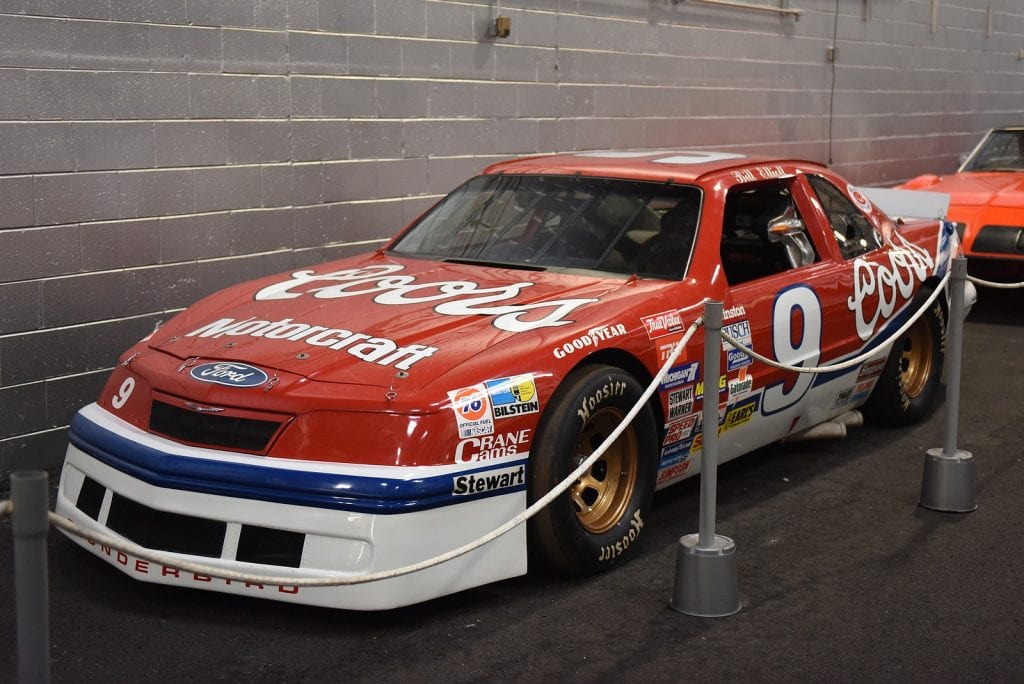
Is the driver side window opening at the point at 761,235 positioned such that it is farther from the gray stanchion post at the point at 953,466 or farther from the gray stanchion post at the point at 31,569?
the gray stanchion post at the point at 31,569

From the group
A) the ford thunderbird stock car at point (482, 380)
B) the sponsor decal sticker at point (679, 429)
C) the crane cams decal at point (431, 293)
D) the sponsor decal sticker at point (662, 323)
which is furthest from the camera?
the sponsor decal sticker at point (679, 429)

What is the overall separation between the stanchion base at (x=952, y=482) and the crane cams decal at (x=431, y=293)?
1.76 meters

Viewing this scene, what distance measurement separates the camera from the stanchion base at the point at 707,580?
420 cm

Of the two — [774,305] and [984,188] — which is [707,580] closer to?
[774,305]

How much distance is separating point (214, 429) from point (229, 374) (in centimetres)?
20

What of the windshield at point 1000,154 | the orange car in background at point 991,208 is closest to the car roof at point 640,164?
the orange car in background at point 991,208

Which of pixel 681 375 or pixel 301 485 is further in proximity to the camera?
pixel 681 375

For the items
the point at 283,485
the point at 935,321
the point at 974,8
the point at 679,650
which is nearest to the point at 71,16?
the point at 283,485

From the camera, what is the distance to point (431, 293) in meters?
4.88

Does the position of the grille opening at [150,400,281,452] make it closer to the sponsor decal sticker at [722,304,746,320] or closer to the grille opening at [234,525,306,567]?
the grille opening at [234,525,306,567]

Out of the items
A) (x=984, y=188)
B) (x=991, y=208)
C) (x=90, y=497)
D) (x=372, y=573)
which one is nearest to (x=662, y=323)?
(x=372, y=573)

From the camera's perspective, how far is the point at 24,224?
→ 5832mm

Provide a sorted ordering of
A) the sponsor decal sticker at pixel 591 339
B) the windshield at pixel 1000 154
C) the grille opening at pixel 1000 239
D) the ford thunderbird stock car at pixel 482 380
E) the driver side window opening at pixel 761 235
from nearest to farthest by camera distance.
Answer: the ford thunderbird stock car at pixel 482 380 → the sponsor decal sticker at pixel 591 339 → the driver side window opening at pixel 761 235 → the grille opening at pixel 1000 239 → the windshield at pixel 1000 154

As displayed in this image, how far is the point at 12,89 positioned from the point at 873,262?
4.05 metres
